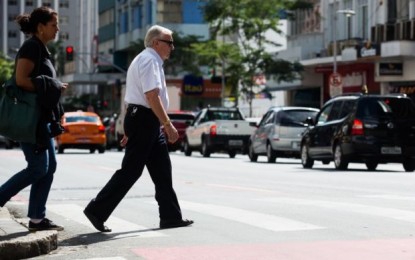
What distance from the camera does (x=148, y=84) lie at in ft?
37.2

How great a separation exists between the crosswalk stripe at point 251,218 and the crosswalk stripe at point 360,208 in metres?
1.02

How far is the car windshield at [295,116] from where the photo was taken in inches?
→ 1406

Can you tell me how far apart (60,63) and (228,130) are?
360ft

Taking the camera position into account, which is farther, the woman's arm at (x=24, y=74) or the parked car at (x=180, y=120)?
the parked car at (x=180, y=120)

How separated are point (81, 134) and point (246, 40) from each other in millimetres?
17386

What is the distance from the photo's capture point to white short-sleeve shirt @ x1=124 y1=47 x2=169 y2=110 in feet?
37.2

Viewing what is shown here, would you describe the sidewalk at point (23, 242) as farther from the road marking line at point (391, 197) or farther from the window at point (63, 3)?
the window at point (63, 3)

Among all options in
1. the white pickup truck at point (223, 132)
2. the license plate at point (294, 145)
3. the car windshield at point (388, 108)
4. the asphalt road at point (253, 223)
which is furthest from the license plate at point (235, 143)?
Result: the asphalt road at point (253, 223)

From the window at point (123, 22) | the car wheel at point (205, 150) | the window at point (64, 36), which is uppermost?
the window at point (64, 36)

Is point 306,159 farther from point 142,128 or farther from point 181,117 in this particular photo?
point 181,117

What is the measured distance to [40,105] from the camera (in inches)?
421

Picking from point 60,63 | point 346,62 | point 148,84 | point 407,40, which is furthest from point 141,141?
point 60,63

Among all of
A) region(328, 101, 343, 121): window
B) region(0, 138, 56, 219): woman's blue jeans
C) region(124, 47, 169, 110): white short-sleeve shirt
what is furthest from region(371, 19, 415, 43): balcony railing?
region(0, 138, 56, 219): woman's blue jeans

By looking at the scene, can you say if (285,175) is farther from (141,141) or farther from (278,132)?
(141,141)
